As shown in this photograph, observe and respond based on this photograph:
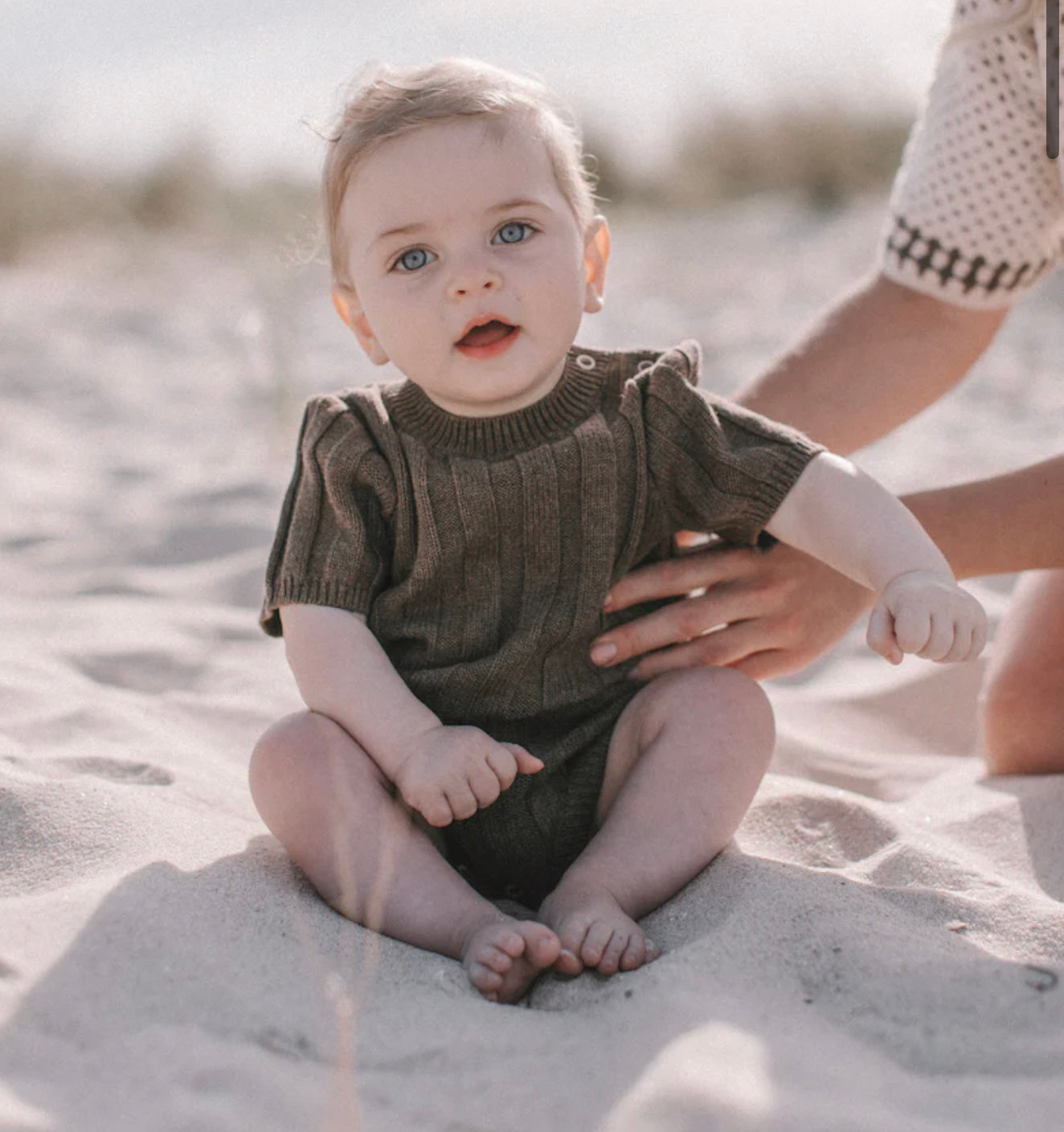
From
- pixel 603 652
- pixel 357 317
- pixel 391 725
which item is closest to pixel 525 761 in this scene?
pixel 391 725

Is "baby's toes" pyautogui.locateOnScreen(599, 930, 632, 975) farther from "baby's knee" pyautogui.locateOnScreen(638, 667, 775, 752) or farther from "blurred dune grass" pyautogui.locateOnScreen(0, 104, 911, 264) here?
"blurred dune grass" pyautogui.locateOnScreen(0, 104, 911, 264)

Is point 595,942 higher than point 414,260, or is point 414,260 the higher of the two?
point 414,260

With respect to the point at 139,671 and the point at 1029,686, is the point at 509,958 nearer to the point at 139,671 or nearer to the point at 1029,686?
the point at 1029,686

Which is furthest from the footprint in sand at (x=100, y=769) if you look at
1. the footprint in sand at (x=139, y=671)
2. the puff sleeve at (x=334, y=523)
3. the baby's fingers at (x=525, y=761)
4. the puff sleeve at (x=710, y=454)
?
the puff sleeve at (x=710, y=454)

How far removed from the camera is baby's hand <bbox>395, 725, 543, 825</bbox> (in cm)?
158

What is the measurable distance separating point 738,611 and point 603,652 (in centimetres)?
26

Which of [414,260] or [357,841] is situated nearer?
[357,841]

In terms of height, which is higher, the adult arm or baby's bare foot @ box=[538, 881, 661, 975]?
the adult arm

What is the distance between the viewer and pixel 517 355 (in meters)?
1.74

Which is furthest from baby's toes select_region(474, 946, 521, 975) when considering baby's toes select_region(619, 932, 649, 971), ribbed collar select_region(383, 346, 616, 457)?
ribbed collar select_region(383, 346, 616, 457)

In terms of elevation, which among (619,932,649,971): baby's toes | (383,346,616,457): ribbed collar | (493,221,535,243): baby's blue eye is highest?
(493,221,535,243): baby's blue eye

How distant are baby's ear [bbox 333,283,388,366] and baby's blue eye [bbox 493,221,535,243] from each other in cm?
25

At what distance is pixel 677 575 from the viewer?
1.92 meters

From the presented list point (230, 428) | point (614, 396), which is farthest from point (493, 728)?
point (230, 428)
